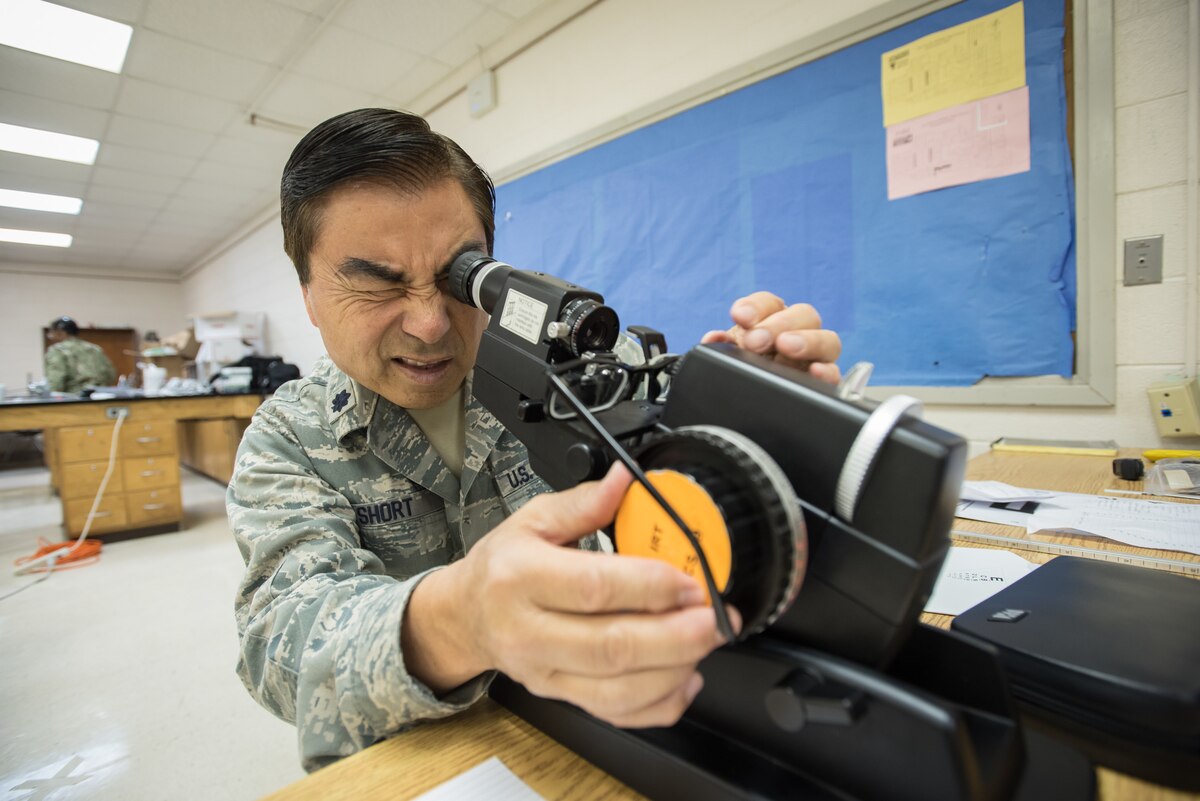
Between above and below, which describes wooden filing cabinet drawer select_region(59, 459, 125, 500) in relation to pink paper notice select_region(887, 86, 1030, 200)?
below

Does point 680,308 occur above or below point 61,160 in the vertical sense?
below

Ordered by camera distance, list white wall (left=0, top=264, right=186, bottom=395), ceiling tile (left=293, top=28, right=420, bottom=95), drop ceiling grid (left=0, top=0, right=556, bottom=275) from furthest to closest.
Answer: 1. white wall (left=0, top=264, right=186, bottom=395)
2. ceiling tile (left=293, top=28, right=420, bottom=95)
3. drop ceiling grid (left=0, top=0, right=556, bottom=275)

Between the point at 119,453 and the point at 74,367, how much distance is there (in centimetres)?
183

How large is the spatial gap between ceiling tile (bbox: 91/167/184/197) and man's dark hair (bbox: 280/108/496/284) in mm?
5388

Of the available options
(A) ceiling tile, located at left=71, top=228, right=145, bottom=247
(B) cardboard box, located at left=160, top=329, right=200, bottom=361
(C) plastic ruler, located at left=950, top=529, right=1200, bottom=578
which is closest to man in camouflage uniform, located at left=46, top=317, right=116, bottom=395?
(B) cardboard box, located at left=160, top=329, right=200, bottom=361

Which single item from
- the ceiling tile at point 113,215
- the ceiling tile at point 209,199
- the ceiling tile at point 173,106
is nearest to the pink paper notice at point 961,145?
the ceiling tile at point 173,106

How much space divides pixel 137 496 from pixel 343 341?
4.01m

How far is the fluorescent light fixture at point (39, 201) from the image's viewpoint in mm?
5094

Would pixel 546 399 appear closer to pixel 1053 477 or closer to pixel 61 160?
pixel 1053 477

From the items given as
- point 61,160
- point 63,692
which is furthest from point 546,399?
point 61,160

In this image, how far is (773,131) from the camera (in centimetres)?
190

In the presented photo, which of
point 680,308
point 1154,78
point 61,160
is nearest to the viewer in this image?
point 1154,78

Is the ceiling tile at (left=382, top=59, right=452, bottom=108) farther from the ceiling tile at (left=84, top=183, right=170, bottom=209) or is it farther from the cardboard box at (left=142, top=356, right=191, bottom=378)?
the cardboard box at (left=142, top=356, right=191, bottom=378)

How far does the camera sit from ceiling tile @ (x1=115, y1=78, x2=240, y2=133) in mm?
3373
